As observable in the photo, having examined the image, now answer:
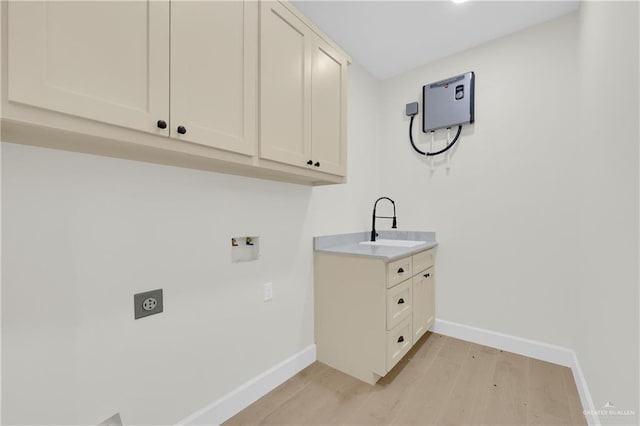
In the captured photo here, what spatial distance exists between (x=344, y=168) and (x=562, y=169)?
5.46 ft

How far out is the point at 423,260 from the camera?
2316 millimetres

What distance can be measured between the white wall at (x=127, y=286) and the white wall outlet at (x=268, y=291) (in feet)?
0.12

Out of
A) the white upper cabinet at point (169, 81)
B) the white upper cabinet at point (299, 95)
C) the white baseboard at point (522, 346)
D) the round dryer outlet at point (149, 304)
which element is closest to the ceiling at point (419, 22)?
the white upper cabinet at point (299, 95)

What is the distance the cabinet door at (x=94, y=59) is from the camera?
0.71 m

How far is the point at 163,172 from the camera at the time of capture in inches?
51.2

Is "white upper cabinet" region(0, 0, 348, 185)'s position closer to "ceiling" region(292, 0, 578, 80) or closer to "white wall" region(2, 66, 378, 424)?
"white wall" region(2, 66, 378, 424)

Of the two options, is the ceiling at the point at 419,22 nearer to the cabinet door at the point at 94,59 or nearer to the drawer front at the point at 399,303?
the cabinet door at the point at 94,59

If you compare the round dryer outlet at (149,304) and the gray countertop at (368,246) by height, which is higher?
the gray countertop at (368,246)

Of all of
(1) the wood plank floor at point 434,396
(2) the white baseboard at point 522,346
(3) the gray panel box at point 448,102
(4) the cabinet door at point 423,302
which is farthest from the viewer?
(3) the gray panel box at point 448,102

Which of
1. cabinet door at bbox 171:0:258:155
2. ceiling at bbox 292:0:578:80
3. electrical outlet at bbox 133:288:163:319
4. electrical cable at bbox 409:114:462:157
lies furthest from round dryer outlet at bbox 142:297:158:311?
electrical cable at bbox 409:114:462:157

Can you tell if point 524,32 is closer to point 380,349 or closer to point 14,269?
point 380,349

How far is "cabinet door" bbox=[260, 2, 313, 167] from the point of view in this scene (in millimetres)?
1353

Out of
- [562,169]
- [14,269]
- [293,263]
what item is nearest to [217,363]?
[293,263]

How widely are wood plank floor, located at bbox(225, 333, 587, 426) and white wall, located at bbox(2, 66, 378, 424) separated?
0.26m
